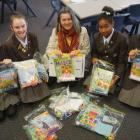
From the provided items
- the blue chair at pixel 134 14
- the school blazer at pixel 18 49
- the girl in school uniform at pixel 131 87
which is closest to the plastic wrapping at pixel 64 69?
the school blazer at pixel 18 49

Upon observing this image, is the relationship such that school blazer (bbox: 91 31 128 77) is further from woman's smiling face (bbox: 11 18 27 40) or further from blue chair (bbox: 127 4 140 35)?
blue chair (bbox: 127 4 140 35)

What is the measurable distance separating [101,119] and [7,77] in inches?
36.4

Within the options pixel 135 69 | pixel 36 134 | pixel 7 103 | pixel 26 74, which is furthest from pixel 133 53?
pixel 7 103

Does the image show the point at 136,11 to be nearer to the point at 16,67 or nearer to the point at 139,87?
the point at 139,87

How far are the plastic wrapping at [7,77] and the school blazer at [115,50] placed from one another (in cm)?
84

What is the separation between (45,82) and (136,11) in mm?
1532

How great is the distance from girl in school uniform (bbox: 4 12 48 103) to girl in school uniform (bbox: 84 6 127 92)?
1.63ft

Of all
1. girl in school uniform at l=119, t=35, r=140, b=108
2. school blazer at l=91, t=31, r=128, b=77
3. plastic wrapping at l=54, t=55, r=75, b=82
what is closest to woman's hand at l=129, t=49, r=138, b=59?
girl in school uniform at l=119, t=35, r=140, b=108

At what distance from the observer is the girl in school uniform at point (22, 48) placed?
2332mm

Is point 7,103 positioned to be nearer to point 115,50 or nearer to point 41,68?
point 41,68

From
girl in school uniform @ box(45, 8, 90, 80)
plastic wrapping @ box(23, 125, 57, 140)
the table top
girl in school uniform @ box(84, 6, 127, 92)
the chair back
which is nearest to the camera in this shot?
plastic wrapping @ box(23, 125, 57, 140)

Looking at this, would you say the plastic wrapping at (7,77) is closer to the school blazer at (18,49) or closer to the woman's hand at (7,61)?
the woman's hand at (7,61)

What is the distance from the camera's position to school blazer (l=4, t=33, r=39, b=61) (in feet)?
7.82

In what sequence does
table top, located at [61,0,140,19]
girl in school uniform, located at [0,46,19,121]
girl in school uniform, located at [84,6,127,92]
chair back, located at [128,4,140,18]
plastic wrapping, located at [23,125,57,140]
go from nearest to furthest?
plastic wrapping, located at [23,125,57,140]
girl in school uniform, located at [0,46,19,121]
girl in school uniform, located at [84,6,127,92]
table top, located at [61,0,140,19]
chair back, located at [128,4,140,18]
